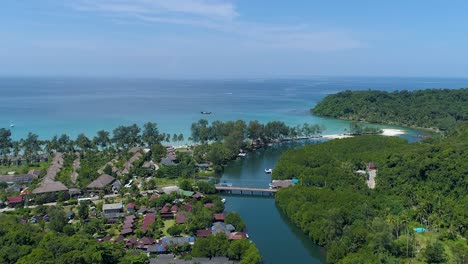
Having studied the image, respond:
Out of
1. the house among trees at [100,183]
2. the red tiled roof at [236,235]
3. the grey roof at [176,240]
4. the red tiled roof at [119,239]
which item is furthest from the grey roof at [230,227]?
the house among trees at [100,183]

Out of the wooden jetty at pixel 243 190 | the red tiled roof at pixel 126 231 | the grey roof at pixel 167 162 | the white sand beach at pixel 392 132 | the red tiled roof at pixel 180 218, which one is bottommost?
the wooden jetty at pixel 243 190

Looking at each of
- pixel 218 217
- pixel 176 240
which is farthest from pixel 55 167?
pixel 176 240

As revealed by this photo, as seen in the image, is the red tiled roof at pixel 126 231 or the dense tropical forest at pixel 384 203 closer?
Result: the dense tropical forest at pixel 384 203

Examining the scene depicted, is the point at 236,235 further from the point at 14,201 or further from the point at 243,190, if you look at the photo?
the point at 14,201

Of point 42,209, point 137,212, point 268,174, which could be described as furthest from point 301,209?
point 42,209

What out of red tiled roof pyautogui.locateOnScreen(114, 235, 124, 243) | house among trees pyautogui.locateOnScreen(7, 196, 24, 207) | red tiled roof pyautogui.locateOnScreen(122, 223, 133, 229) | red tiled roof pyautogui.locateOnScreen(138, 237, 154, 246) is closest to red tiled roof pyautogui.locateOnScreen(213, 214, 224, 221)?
red tiled roof pyautogui.locateOnScreen(138, 237, 154, 246)

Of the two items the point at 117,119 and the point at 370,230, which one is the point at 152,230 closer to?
the point at 370,230

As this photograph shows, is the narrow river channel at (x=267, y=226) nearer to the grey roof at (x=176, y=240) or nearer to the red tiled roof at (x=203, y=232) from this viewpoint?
the red tiled roof at (x=203, y=232)
